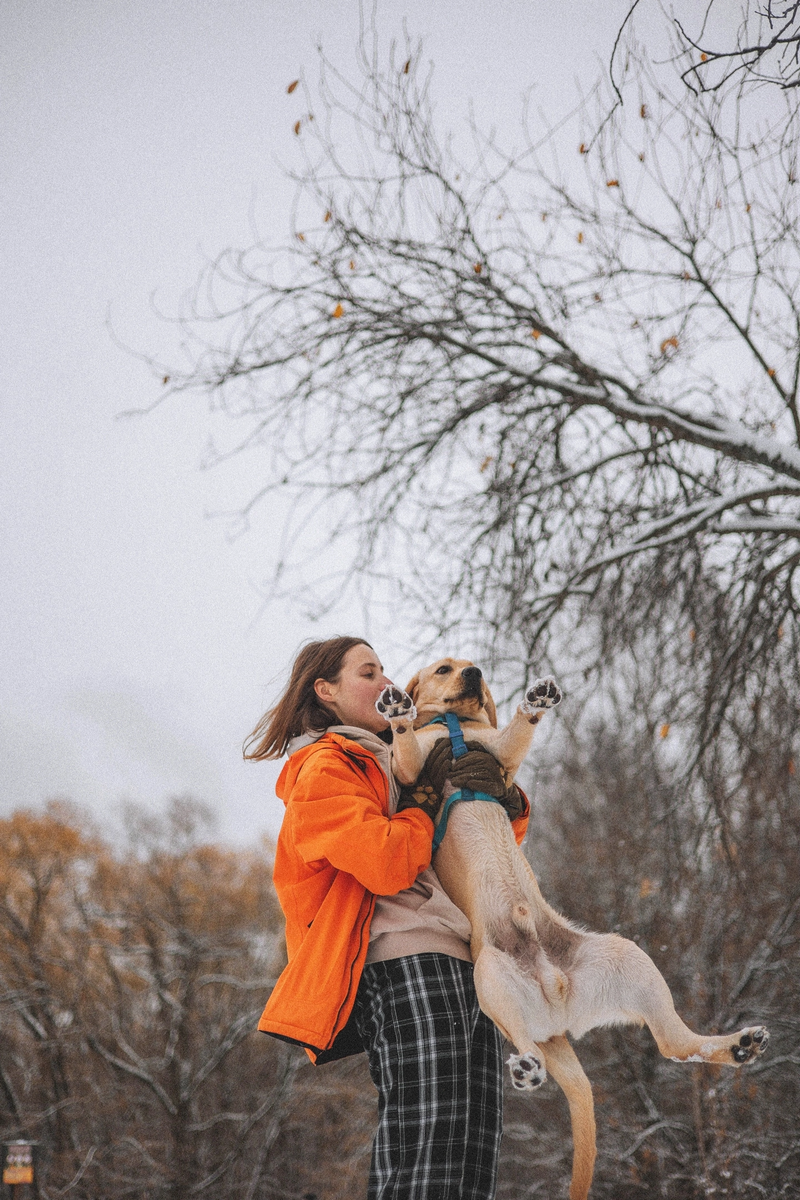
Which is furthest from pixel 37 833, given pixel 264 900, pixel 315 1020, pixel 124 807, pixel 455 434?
pixel 315 1020

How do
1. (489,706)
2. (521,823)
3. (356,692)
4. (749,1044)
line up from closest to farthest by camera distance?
(749,1044) → (356,692) → (521,823) → (489,706)

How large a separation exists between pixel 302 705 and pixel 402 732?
486 millimetres

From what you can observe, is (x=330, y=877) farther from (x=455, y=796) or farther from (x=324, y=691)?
(x=324, y=691)

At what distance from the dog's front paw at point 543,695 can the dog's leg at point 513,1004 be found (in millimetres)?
645

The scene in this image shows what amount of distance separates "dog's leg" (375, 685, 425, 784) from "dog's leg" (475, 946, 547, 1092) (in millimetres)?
527

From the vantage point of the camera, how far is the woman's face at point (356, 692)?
111 inches

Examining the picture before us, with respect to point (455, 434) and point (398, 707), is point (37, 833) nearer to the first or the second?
point (455, 434)

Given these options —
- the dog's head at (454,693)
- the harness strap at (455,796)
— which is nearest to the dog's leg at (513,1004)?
the harness strap at (455,796)

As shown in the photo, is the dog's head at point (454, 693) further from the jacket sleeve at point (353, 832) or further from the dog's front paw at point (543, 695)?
the jacket sleeve at point (353, 832)

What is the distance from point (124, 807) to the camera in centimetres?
2106

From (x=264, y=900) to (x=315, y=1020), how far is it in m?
17.4

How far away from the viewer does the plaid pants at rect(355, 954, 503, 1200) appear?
7.07 feet

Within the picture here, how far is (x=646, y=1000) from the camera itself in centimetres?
243

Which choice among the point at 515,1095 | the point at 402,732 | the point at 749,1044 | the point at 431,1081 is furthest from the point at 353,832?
the point at 515,1095
